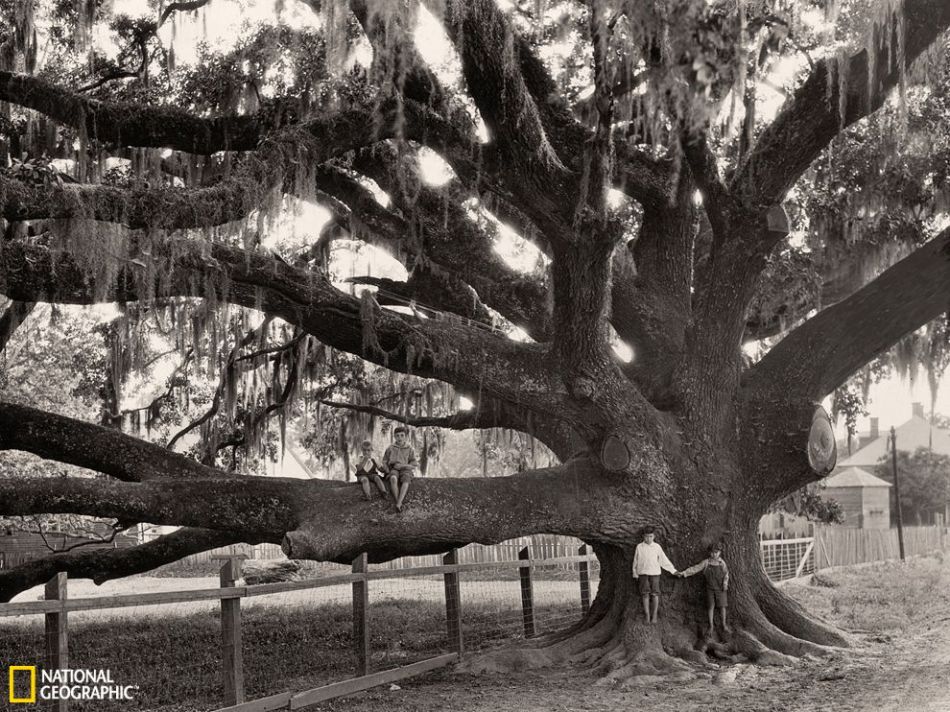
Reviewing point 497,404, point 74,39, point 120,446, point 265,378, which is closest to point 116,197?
point 120,446

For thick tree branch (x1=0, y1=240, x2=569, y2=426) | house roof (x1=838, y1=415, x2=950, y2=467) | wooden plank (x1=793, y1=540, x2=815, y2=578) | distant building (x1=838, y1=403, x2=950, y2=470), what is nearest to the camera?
thick tree branch (x1=0, y1=240, x2=569, y2=426)

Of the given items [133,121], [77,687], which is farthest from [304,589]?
[133,121]

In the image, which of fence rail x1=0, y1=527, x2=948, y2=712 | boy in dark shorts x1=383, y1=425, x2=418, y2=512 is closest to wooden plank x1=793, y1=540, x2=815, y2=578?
fence rail x1=0, y1=527, x2=948, y2=712

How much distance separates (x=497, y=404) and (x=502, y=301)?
124 cm

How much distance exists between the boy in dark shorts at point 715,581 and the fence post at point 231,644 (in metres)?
4.68

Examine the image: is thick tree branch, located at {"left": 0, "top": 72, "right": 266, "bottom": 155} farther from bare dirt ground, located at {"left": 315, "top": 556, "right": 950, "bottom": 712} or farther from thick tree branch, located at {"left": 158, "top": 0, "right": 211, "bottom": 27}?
bare dirt ground, located at {"left": 315, "top": 556, "right": 950, "bottom": 712}

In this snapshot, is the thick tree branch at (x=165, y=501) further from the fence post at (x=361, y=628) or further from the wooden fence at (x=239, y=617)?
the fence post at (x=361, y=628)

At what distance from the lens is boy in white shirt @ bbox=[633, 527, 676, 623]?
10.0 metres

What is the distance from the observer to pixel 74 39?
448 inches

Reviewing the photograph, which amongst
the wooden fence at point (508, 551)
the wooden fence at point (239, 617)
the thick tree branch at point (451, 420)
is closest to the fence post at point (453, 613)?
the wooden fence at point (239, 617)

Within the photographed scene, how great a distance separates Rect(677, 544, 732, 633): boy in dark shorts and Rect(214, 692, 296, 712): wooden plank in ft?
14.1

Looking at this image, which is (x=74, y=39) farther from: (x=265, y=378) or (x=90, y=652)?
(x=90, y=652)

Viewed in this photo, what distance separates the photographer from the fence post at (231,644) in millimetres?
7469

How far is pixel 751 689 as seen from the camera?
8500 millimetres
